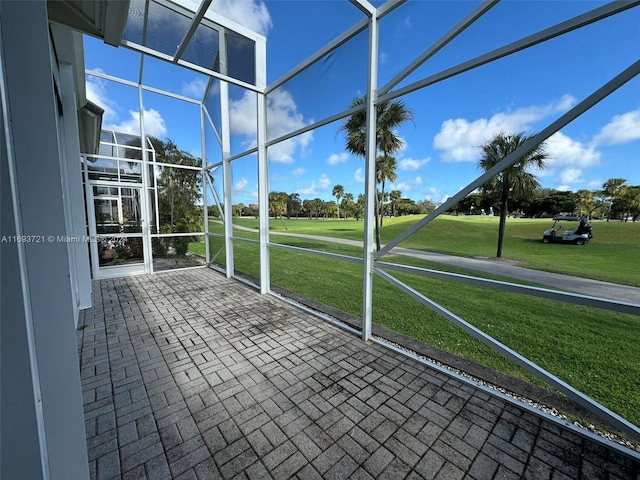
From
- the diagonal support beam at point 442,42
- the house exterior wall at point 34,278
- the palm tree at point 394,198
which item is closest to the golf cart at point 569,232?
the diagonal support beam at point 442,42

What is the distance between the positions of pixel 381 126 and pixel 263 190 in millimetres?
2342

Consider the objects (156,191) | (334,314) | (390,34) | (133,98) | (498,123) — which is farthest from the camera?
(156,191)

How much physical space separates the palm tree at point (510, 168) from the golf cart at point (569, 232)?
326 mm

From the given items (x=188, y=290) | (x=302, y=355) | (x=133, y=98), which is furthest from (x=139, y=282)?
(x=302, y=355)

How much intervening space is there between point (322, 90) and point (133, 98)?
5445 millimetres

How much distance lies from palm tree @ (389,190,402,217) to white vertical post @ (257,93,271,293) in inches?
92.9

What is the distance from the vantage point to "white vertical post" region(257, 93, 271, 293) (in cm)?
463

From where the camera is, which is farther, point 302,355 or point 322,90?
point 322,90

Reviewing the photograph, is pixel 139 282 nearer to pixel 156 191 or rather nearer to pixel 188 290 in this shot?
pixel 188 290

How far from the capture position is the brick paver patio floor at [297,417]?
163cm

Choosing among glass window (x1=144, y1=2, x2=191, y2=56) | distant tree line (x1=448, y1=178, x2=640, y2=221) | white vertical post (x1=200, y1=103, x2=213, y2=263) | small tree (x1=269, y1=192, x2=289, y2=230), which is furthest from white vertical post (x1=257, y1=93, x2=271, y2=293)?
distant tree line (x1=448, y1=178, x2=640, y2=221)

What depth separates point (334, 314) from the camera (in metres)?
4.04

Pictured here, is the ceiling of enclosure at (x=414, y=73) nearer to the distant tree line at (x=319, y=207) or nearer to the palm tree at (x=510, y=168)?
the palm tree at (x=510, y=168)

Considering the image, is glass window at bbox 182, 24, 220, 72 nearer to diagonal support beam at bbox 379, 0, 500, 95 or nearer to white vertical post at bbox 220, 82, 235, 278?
white vertical post at bbox 220, 82, 235, 278
